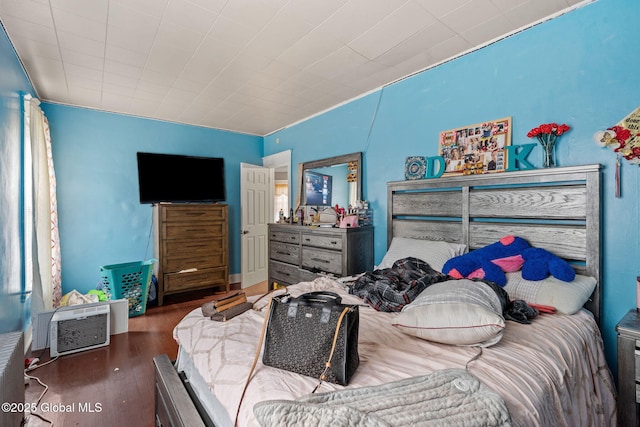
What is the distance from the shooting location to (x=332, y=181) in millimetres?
3852

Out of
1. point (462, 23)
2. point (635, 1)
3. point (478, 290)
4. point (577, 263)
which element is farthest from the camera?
point (462, 23)

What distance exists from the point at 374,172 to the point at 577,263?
1894 millimetres

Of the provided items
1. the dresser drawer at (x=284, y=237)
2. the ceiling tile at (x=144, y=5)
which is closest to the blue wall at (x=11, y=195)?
the ceiling tile at (x=144, y=5)

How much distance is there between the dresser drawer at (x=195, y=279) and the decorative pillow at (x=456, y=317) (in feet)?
11.3

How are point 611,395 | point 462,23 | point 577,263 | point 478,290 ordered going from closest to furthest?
point 478,290
point 611,395
point 577,263
point 462,23

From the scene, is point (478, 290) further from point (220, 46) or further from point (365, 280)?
point (220, 46)

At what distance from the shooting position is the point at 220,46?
2369 mm

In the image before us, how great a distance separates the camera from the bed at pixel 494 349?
101cm

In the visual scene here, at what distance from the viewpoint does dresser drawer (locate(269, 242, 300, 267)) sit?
143 inches

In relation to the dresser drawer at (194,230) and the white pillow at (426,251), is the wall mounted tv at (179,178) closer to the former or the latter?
the dresser drawer at (194,230)

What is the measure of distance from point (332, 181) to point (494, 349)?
2853 mm

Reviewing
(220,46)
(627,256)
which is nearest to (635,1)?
(627,256)

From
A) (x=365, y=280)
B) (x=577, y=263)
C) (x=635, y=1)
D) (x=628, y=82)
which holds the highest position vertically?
(x=635, y=1)

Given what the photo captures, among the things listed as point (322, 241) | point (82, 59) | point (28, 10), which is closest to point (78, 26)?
point (28, 10)
